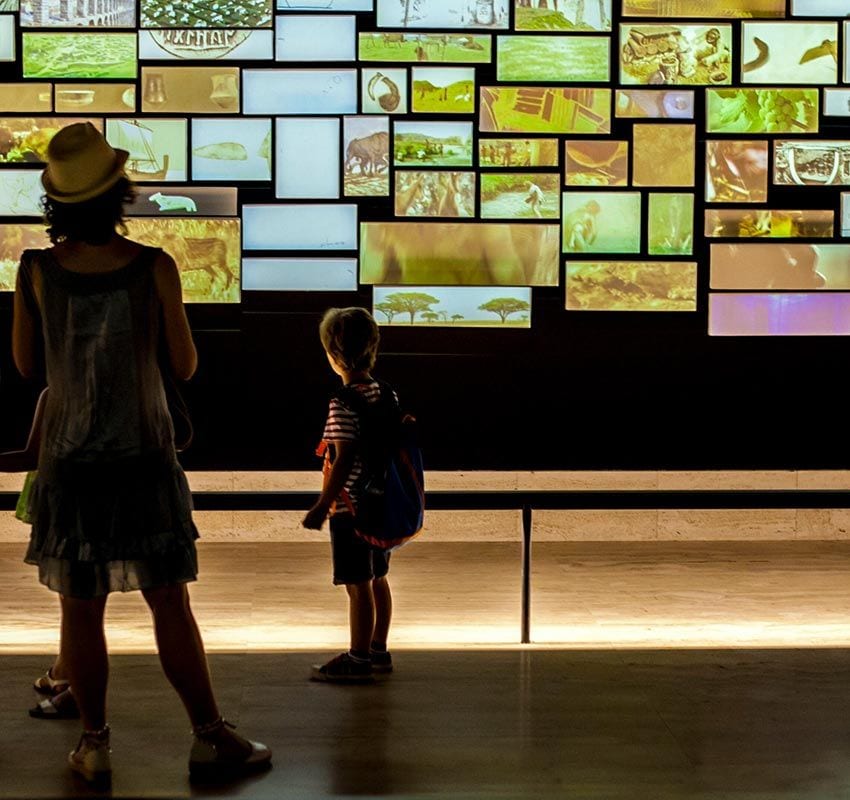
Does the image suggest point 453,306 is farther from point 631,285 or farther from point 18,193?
point 18,193

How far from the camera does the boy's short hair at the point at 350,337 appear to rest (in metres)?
4.55

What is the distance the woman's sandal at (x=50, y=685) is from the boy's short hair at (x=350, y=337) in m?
1.40

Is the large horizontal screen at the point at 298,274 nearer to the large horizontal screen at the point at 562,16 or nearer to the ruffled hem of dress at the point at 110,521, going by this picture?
the large horizontal screen at the point at 562,16

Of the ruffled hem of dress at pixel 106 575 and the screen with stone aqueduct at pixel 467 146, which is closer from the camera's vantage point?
the ruffled hem of dress at pixel 106 575

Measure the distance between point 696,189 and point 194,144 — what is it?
9.69 feet

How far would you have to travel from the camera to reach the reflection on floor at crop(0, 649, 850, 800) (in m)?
3.64

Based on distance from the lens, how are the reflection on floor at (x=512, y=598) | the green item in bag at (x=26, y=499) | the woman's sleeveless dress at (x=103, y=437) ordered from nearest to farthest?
the woman's sleeveless dress at (x=103, y=437)
the green item in bag at (x=26, y=499)
the reflection on floor at (x=512, y=598)

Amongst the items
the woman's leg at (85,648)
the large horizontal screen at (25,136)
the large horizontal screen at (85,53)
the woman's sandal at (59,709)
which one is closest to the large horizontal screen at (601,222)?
the large horizontal screen at (85,53)

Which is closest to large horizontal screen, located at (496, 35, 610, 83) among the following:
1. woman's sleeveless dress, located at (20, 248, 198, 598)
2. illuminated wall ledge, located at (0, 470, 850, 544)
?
illuminated wall ledge, located at (0, 470, 850, 544)

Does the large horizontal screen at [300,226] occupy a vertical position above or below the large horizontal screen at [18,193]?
below

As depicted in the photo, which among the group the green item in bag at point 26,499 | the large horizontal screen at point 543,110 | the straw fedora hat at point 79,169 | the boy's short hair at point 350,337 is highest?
the large horizontal screen at point 543,110

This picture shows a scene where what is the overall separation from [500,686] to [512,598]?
178 cm

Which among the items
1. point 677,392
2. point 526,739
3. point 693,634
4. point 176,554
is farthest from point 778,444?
point 176,554

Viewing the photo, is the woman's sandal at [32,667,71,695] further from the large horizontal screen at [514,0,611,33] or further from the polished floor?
the large horizontal screen at [514,0,611,33]
